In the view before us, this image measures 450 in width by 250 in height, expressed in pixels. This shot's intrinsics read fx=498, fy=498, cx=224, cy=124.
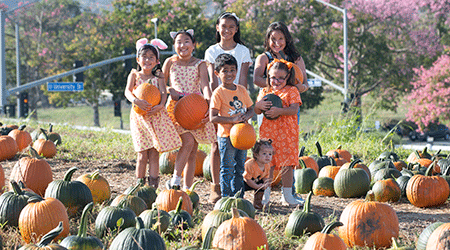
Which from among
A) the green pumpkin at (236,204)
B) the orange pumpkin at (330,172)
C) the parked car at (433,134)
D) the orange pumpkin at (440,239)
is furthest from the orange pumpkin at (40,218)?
the parked car at (433,134)

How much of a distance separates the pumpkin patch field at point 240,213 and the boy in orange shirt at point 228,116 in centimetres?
38

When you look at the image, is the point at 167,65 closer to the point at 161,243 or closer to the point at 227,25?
the point at 227,25

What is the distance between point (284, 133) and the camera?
16.7 ft

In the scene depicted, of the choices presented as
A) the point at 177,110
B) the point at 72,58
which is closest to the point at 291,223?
the point at 177,110

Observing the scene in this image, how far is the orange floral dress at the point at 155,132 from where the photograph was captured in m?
5.27

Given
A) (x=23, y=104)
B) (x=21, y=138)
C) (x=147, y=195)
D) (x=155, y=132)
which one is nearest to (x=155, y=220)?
(x=147, y=195)

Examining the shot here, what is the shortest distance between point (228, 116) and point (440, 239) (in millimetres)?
2312

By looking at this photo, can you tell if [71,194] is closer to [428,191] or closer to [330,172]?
[330,172]

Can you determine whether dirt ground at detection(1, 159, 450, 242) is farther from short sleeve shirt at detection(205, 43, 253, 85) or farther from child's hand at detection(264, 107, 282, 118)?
short sleeve shirt at detection(205, 43, 253, 85)

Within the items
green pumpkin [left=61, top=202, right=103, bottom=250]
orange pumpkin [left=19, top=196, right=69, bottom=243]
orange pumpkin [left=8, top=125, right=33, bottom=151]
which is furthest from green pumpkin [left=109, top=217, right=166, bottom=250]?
orange pumpkin [left=8, top=125, right=33, bottom=151]

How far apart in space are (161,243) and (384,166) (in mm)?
4001

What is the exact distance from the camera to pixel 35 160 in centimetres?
534

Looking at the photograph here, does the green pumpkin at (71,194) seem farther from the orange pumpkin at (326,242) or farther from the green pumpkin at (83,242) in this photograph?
the orange pumpkin at (326,242)

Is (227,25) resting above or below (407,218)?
above
